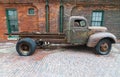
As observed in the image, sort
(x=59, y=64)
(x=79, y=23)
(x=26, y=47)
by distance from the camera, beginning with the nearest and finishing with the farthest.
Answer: (x=59, y=64), (x=26, y=47), (x=79, y=23)

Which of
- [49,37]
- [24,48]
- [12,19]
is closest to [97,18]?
[49,37]

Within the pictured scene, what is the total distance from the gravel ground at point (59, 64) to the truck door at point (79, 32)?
0.75 metres

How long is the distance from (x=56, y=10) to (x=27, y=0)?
239 cm

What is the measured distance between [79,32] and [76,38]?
15.3 inches

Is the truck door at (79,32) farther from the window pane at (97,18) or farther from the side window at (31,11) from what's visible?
the side window at (31,11)

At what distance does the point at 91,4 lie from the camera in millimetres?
10555

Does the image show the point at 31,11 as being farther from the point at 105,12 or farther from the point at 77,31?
the point at 105,12

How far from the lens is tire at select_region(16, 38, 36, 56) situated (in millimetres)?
7346

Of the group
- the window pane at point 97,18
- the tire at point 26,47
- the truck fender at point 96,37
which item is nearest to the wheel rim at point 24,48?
the tire at point 26,47

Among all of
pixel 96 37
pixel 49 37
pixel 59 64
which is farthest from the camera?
pixel 49 37

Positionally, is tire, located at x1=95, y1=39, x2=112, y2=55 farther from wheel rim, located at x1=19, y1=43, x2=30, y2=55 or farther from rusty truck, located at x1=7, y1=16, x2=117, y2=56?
wheel rim, located at x1=19, y1=43, x2=30, y2=55

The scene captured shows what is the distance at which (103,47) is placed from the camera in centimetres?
761

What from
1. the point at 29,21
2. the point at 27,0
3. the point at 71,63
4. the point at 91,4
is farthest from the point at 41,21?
the point at 71,63

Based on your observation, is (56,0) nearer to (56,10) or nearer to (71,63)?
(56,10)
